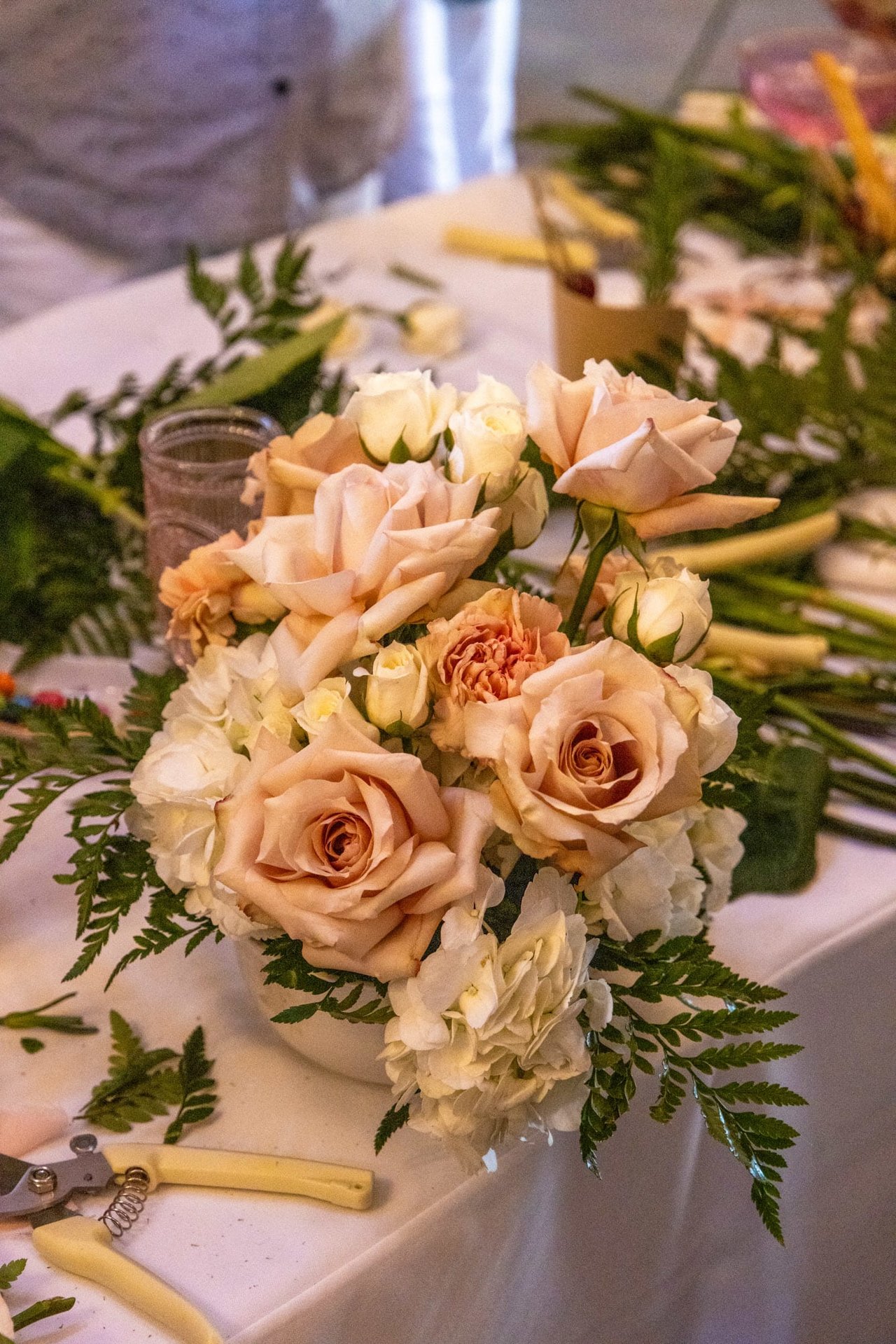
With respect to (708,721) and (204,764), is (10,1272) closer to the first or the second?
(204,764)

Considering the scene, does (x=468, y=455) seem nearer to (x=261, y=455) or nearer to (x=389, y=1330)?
(x=261, y=455)

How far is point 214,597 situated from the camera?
2.03ft

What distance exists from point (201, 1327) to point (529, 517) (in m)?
0.36

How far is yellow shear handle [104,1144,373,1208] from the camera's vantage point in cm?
59

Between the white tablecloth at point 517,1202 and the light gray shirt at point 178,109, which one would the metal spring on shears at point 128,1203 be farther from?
the light gray shirt at point 178,109

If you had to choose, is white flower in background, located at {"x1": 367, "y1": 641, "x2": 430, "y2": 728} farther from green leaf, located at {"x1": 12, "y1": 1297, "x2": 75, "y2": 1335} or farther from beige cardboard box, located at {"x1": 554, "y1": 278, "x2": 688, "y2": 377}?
beige cardboard box, located at {"x1": 554, "y1": 278, "x2": 688, "y2": 377}

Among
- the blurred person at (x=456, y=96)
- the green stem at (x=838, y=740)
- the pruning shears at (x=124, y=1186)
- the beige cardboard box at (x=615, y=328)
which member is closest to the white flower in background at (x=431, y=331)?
the beige cardboard box at (x=615, y=328)

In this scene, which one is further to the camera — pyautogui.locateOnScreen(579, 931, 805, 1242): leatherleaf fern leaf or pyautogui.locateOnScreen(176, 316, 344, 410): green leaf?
pyautogui.locateOnScreen(176, 316, 344, 410): green leaf

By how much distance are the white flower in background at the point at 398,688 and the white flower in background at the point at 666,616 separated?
91 mm

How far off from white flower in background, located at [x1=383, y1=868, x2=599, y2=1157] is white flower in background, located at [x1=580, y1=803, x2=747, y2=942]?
0.03m

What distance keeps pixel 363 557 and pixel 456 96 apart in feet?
11.4

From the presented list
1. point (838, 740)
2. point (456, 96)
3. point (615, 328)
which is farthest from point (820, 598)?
point (456, 96)

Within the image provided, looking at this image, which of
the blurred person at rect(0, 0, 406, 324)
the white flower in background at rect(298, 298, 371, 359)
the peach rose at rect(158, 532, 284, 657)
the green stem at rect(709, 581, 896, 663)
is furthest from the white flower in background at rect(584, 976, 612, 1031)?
the blurred person at rect(0, 0, 406, 324)

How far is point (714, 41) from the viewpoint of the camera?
179 inches
